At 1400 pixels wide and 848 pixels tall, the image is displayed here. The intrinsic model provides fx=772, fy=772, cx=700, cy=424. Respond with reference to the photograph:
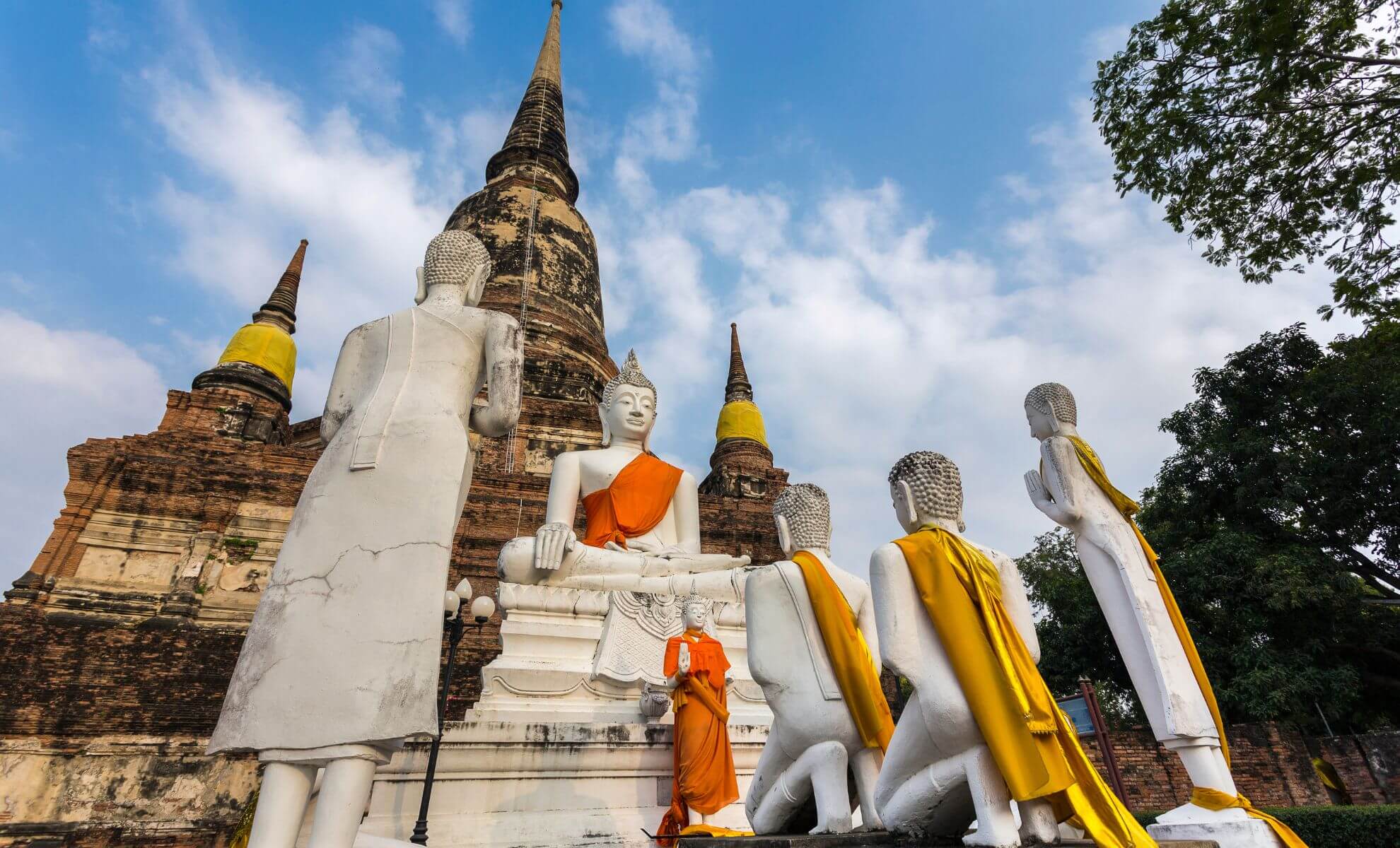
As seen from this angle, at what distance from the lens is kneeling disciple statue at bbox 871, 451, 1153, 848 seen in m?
2.20

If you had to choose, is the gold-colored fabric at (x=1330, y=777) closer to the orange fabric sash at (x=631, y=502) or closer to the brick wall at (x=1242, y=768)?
the brick wall at (x=1242, y=768)

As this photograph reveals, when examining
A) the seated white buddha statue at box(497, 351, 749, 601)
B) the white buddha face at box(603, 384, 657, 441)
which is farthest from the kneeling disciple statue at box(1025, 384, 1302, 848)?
the white buddha face at box(603, 384, 657, 441)

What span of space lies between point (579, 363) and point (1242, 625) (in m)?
13.3

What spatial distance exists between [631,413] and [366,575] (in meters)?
4.34

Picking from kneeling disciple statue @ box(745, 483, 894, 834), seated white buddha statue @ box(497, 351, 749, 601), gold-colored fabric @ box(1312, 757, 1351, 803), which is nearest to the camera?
kneeling disciple statue @ box(745, 483, 894, 834)

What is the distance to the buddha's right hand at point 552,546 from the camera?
5438 millimetres

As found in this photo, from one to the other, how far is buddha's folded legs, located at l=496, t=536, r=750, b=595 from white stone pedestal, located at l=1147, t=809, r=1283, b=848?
10.4ft

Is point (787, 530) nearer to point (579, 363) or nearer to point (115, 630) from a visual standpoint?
point (115, 630)

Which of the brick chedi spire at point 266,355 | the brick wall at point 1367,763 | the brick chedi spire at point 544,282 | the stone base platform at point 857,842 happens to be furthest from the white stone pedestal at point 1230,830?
the brick chedi spire at point 266,355

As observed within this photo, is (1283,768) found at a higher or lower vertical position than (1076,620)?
lower

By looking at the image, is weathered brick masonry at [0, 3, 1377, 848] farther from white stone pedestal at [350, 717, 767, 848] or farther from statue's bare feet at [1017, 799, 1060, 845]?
statue's bare feet at [1017, 799, 1060, 845]

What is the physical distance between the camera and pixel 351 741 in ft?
7.44

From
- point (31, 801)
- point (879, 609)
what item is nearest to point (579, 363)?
point (31, 801)

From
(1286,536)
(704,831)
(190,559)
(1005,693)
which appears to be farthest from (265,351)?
(1286,536)
